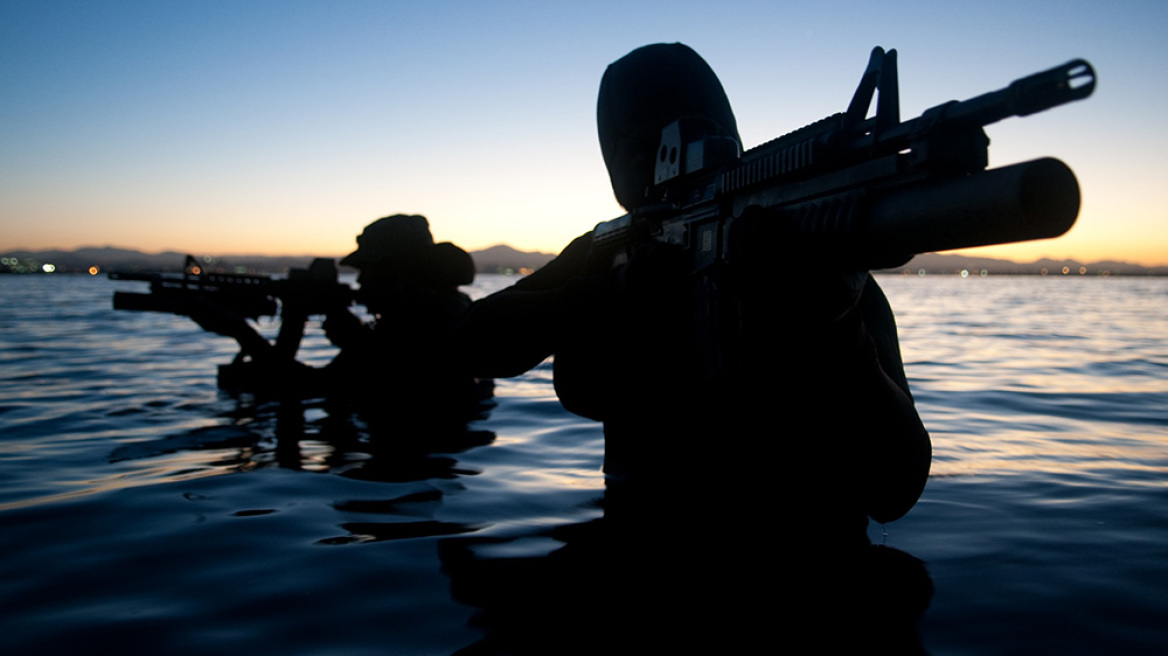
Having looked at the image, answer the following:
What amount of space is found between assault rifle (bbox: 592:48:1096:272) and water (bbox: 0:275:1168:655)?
1.23m

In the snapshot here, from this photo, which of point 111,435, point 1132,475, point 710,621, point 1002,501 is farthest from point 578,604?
point 111,435

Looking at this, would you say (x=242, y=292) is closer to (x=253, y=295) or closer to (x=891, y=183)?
(x=253, y=295)

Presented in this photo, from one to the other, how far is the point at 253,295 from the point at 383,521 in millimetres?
5955

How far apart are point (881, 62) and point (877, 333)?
40.8 inches

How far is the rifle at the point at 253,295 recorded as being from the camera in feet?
24.2

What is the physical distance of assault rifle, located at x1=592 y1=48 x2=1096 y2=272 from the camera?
114 cm

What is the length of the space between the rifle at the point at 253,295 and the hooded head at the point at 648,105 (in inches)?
193

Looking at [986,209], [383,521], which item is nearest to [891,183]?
[986,209]

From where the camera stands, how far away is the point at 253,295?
7938 millimetres

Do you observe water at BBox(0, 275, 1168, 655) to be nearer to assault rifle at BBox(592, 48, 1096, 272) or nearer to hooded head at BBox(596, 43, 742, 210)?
assault rifle at BBox(592, 48, 1096, 272)

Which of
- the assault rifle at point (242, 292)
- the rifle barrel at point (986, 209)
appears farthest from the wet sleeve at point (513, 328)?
the assault rifle at point (242, 292)

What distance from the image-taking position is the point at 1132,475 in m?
3.99

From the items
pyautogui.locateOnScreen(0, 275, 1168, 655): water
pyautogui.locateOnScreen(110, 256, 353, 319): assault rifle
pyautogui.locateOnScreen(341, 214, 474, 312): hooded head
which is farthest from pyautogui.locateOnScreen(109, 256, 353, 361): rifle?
pyautogui.locateOnScreen(0, 275, 1168, 655): water

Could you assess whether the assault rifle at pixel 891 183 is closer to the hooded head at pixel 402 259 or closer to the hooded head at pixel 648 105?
the hooded head at pixel 648 105
